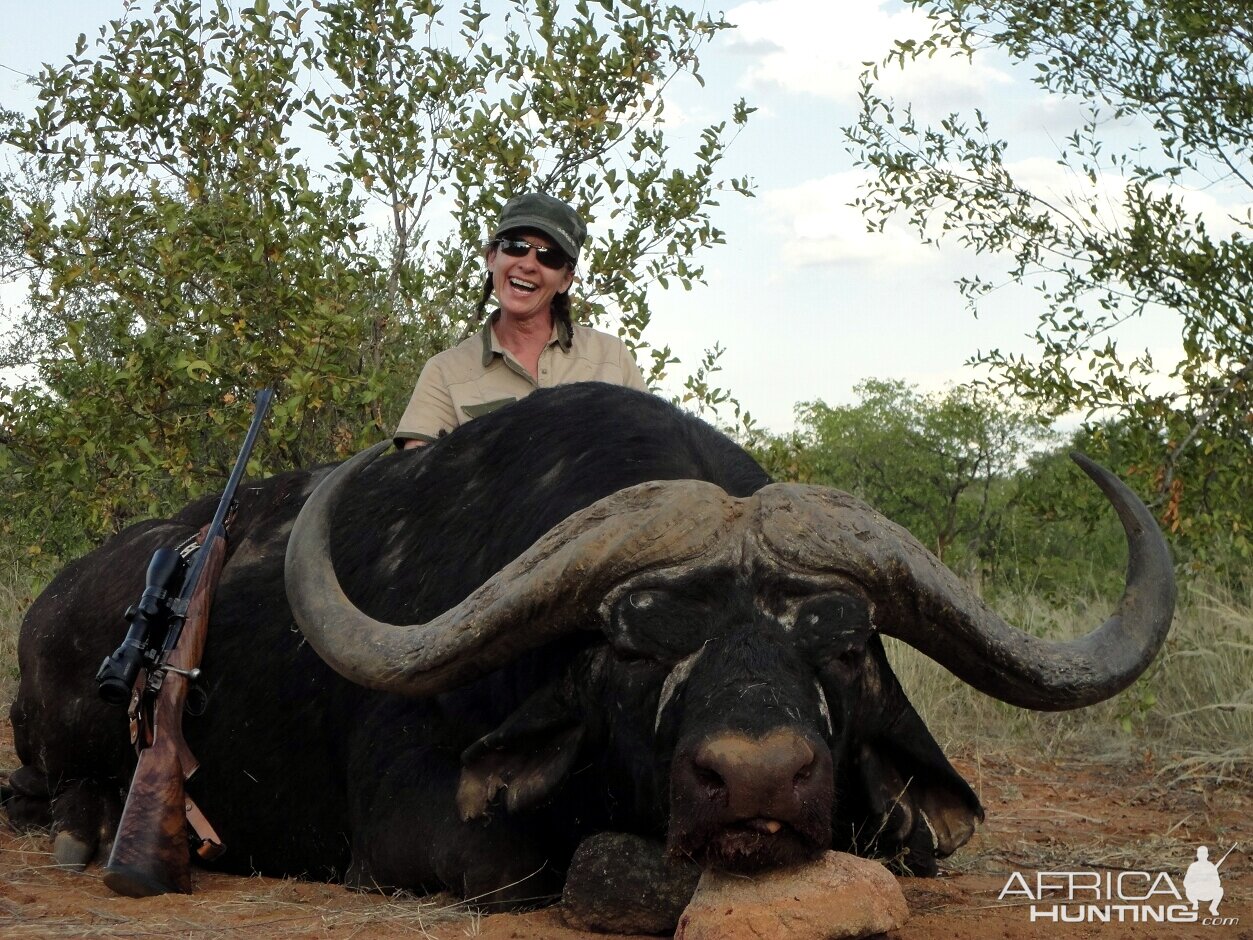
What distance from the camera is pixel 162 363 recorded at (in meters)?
7.57

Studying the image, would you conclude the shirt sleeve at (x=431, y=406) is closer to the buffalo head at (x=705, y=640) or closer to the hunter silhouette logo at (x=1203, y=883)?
the buffalo head at (x=705, y=640)

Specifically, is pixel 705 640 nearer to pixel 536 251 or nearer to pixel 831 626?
pixel 831 626

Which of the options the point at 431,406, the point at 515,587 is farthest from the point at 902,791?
the point at 431,406

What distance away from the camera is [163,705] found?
4.69 metres

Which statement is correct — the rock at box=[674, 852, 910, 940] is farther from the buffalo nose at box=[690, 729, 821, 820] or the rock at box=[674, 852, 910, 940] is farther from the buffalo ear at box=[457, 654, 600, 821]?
the buffalo ear at box=[457, 654, 600, 821]

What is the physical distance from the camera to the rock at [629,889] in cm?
365

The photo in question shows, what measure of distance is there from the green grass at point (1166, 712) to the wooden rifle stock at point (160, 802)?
155 inches

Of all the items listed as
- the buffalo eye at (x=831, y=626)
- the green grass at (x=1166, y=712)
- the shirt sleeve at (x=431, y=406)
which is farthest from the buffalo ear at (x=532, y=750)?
the green grass at (x=1166, y=712)

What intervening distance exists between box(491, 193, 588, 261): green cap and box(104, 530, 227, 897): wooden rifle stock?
208 centimetres

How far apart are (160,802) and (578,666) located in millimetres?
1482

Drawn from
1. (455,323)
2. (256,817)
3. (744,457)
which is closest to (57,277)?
(455,323)

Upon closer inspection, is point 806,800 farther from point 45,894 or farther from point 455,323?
point 455,323

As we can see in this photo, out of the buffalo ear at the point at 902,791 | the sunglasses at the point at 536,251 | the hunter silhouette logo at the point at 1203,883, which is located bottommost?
the hunter silhouette logo at the point at 1203,883

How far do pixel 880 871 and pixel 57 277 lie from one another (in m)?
5.54
